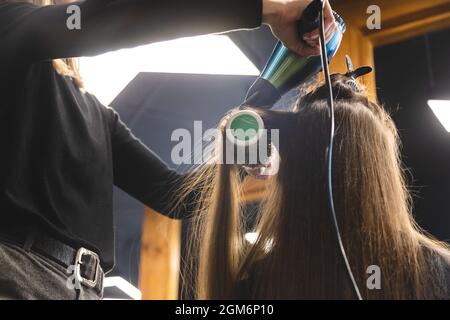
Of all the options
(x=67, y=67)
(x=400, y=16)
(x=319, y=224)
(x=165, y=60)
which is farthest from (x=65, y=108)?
(x=400, y=16)

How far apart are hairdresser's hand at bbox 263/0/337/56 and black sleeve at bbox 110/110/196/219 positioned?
0.39 meters

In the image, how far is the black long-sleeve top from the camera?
25.7 inches

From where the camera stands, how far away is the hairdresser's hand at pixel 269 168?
825 millimetres

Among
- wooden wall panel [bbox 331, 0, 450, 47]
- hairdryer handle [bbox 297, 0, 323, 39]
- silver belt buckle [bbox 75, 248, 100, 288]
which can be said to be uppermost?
wooden wall panel [bbox 331, 0, 450, 47]

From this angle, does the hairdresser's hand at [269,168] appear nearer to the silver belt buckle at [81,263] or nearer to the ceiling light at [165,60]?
the silver belt buckle at [81,263]

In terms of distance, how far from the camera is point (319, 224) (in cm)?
75

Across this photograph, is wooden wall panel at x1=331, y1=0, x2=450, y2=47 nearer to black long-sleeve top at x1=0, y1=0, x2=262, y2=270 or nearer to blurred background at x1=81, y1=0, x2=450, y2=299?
blurred background at x1=81, y1=0, x2=450, y2=299

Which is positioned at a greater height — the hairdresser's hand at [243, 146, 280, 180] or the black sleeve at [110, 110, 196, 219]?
the black sleeve at [110, 110, 196, 219]

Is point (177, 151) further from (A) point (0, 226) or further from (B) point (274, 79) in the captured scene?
(A) point (0, 226)

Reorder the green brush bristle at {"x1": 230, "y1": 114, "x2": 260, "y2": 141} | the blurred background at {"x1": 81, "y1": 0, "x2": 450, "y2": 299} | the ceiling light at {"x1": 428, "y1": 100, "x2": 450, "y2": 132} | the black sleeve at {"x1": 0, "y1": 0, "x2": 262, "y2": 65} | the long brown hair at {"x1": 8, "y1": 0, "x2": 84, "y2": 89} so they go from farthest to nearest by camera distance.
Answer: the ceiling light at {"x1": 428, "y1": 100, "x2": 450, "y2": 132}, the blurred background at {"x1": 81, "y1": 0, "x2": 450, "y2": 299}, the long brown hair at {"x1": 8, "y1": 0, "x2": 84, "y2": 89}, the green brush bristle at {"x1": 230, "y1": 114, "x2": 260, "y2": 141}, the black sleeve at {"x1": 0, "y1": 0, "x2": 262, "y2": 65}

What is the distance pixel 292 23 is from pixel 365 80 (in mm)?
450

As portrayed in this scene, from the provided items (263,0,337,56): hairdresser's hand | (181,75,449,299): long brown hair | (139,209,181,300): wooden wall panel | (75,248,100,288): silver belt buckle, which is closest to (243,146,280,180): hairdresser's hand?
(181,75,449,299): long brown hair

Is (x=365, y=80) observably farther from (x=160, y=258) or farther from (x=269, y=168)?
(x=160, y=258)

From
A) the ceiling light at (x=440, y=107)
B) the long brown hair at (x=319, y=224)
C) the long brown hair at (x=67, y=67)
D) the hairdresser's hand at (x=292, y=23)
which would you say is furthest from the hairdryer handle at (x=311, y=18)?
the ceiling light at (x=440, y=107)
